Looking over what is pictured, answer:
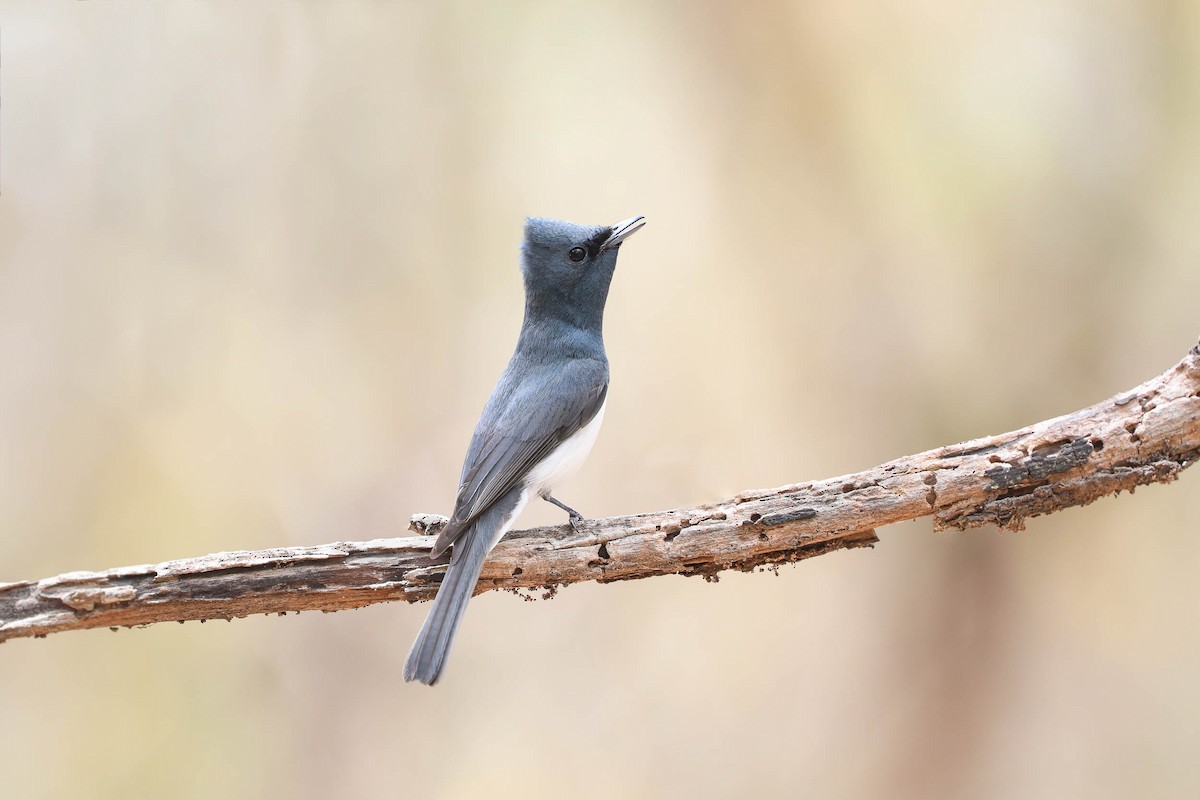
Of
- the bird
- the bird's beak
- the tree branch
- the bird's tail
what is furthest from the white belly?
the bird's beak

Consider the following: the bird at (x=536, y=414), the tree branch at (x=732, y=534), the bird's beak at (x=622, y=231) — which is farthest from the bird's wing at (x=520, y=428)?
the bird's beak at (x=622, y=231)

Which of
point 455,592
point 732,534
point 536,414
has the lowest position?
point 455,592

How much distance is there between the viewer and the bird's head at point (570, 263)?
13.4 feet

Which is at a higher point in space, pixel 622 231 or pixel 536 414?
pixel 622 231

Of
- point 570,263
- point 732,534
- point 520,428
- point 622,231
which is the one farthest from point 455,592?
point 622,231

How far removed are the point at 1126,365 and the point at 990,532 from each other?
1231mm

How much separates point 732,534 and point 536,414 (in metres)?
0.94

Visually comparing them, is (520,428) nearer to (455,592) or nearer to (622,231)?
(455,592)

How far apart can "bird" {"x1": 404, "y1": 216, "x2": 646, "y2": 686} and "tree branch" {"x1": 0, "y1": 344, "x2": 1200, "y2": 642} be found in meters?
0.18

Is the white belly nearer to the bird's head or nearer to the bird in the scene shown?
the bird

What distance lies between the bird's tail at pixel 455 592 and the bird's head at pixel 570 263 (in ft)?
3.36

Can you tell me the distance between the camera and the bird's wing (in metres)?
3.49

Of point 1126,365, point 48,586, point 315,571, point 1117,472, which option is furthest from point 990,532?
point 48,586

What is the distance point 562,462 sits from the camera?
387 centimetres
